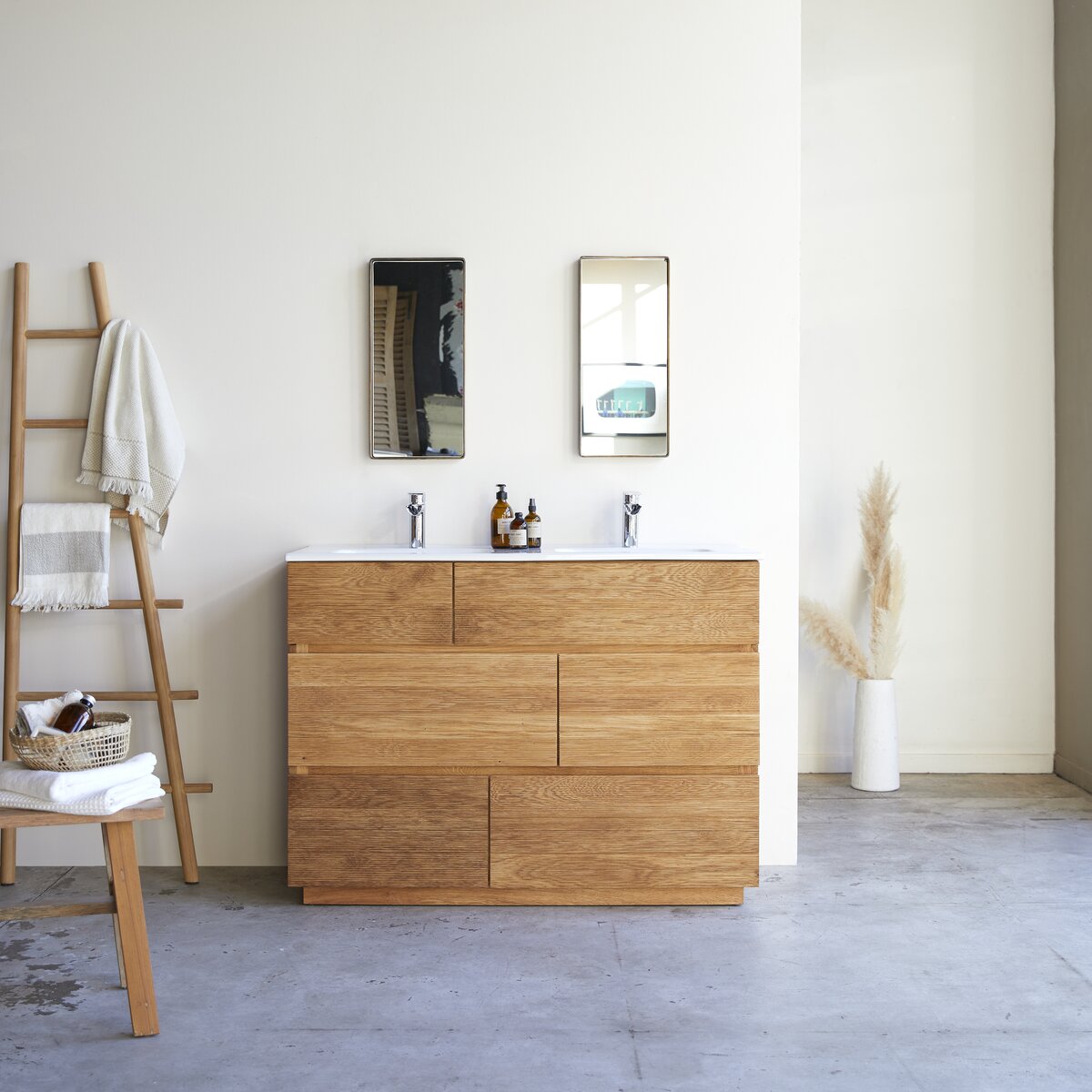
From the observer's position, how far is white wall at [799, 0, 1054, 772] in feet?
14.5

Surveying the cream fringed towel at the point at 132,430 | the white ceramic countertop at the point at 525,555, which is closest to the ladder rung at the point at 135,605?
the cream fringed towel at the point at 132,430

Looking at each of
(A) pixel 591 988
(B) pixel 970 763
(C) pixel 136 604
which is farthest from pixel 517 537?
(B) pixel 970 763

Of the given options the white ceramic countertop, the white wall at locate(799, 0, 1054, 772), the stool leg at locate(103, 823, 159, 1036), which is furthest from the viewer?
the white wall at locate(799, 0, 1054, 772)

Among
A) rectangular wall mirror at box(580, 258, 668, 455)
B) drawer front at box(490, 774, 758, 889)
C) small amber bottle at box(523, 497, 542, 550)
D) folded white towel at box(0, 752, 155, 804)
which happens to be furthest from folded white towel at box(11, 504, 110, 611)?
rectangular wall mirror at box(580, 258, 668, 455)

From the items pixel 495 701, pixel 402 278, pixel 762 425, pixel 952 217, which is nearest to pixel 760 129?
pixel 762 425

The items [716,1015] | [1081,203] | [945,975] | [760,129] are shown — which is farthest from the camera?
[1081,203]

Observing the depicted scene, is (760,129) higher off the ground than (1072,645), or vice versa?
(760,129)

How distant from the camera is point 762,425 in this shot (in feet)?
10.9

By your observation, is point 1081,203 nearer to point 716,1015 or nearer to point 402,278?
point 402,278

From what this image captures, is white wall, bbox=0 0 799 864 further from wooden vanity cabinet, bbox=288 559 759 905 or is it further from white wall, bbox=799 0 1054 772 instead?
white wall, bbox=799 0 1054 772

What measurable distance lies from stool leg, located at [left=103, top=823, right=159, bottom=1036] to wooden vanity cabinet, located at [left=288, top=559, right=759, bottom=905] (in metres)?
0.69

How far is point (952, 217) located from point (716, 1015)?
3.36 m

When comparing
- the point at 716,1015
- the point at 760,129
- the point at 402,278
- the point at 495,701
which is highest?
the point at 760,129

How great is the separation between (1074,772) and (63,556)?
372cm
